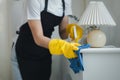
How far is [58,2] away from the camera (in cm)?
137

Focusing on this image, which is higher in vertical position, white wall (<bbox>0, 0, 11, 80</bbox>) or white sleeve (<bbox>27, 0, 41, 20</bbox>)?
white sleeve (<bbox>27, 0, 41, 20</bbox>)

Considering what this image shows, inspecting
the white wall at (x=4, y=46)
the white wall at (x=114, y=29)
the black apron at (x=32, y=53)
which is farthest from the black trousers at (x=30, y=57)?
the white wall at (x=4, y=46)

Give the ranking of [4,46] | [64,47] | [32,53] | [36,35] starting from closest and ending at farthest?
[64,47], [36,35], [32,53], [4,46]

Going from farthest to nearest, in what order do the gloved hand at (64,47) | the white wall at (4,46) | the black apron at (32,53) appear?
1. the white wall at (4,46)
2. the black apron at (32,53)
3. the gloved hand at (64,47)

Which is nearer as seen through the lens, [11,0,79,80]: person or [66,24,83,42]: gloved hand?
[11,0,79,80]: person

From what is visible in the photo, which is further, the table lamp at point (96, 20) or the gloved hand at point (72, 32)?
the gloved hand at point (72, 32)

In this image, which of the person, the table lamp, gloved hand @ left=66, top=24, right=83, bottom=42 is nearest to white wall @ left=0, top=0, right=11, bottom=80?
the person

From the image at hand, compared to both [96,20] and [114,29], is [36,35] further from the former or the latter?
[114,29]

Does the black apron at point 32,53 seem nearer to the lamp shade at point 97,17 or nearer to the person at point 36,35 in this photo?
the person at point 36,35

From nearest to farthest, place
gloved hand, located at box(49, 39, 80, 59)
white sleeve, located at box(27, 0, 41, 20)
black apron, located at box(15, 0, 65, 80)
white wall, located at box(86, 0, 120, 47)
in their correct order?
gloved hand, located at box(49, 39, 80, 59) < white sleeve, located at box(27, 0, 41, 20) < black apron, located at box(15, 0, 65, 80) < white wall, located at box(86, 0, 120, 47)

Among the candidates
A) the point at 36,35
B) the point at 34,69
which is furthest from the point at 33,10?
the point at 34,69

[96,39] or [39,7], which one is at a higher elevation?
[39,7]

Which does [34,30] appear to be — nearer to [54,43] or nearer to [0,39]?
[54,43]

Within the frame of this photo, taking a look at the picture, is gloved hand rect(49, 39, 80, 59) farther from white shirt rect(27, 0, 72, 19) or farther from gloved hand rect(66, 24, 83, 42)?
gloved hand rect(66, 24, 83, 42)
